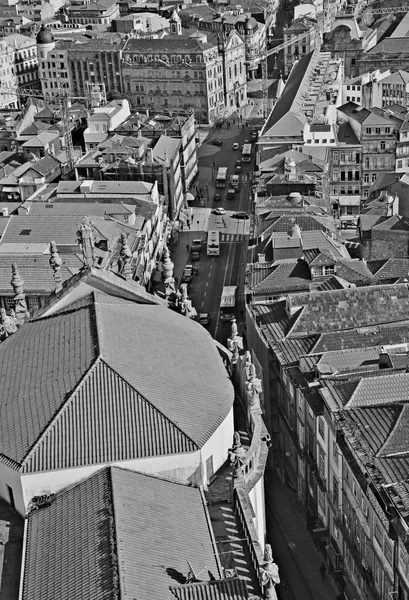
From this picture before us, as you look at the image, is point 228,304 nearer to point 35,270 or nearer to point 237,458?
point 35,270

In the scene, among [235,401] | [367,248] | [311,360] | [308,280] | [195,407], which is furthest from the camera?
[367,248]

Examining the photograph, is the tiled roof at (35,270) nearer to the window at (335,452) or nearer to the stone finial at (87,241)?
the stone finial at (87,241)

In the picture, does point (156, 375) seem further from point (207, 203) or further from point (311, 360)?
point (207, 203)

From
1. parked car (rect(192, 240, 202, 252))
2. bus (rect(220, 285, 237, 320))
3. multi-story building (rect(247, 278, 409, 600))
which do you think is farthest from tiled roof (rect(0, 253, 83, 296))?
parked car (rect(192, 240, 202, 252))

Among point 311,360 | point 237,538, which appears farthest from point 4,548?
point 311,360

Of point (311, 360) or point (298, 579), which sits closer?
point (298, 579)

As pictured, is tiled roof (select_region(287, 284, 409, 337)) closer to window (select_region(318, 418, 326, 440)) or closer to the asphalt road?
window (select_region(318, 418, 326, 440))
